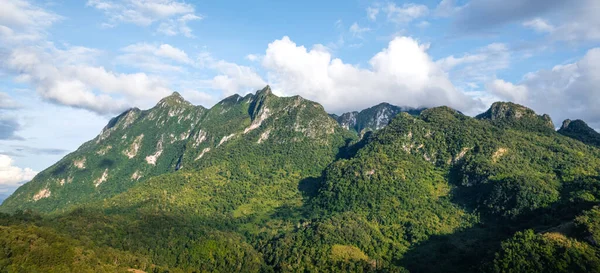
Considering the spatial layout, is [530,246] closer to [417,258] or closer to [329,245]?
[417,258]

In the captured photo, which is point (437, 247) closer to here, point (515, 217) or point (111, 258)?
point (515, 217)

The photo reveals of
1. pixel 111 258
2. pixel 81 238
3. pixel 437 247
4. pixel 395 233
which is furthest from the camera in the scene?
pixel 395 233

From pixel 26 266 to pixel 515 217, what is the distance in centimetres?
18241

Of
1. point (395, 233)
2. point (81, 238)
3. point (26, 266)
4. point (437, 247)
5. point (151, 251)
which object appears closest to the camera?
point (26, 266)

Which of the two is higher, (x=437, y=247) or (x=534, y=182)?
(x=534, y=182)

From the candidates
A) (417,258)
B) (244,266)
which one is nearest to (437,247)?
(417,258)

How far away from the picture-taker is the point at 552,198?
178625 mm

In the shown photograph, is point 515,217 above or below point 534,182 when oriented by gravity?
below

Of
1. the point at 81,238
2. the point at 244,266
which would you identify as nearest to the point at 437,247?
the point at 244,266

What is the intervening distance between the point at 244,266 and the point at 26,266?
74.2 m

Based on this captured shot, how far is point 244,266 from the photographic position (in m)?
158

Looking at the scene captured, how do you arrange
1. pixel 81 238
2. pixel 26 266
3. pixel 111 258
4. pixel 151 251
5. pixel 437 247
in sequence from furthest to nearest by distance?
1. pixel 437 247
2. pixel 151 251
3. pixel 81 238
4. pixel 111 258
5. pixel 26 266

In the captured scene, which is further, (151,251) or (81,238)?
(151,251)

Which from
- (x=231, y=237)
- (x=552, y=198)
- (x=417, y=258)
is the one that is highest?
(x=552, y=198)
